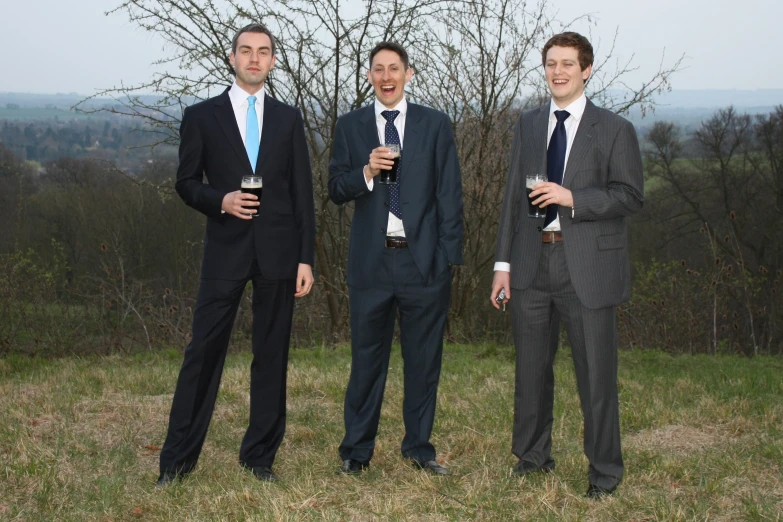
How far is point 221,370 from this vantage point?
4.62m

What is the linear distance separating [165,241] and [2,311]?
14.1 metres

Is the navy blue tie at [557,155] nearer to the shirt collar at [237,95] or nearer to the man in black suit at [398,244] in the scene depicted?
the man in black suit at [398,244]

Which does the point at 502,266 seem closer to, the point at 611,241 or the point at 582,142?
the point at 611,241

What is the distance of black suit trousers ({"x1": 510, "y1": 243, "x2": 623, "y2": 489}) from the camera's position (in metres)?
4.22

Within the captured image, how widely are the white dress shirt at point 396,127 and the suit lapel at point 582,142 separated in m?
0.90

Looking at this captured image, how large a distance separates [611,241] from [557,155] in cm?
49

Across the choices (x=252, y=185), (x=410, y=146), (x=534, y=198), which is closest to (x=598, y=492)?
(x=534, y=198)

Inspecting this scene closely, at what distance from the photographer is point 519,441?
181 inches

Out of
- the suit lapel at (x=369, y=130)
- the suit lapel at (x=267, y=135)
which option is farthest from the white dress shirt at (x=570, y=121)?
the suit lapel at (x=267, y=135)

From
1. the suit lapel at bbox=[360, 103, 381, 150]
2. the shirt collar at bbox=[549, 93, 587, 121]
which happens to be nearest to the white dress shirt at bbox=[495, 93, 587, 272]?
the shirt collar at bbox=[549, 93, 587, 121]

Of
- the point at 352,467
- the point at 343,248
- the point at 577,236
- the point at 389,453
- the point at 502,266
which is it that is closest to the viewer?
the point at 577,236

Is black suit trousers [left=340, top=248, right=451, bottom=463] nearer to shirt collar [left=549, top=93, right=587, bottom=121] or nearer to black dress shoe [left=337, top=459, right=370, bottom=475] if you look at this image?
black dress shoe [left=337, top=459, right=370, bottom=475]

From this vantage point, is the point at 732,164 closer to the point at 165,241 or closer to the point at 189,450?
the point at 165,241

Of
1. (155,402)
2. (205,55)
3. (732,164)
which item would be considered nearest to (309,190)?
(155,402)
